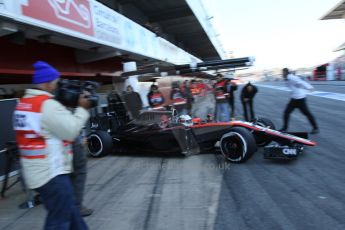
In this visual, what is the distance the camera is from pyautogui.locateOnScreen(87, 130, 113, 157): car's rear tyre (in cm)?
632

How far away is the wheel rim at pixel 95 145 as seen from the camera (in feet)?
20.9

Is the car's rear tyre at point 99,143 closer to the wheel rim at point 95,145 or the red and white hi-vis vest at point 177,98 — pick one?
the wheel rim at point 95,145

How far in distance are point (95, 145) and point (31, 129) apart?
427 cm

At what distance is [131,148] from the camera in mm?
6312

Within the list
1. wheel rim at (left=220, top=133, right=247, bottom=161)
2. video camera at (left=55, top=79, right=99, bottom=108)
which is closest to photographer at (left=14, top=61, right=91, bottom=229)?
video camera at (left=55, top=79, right=99, bottom=108)

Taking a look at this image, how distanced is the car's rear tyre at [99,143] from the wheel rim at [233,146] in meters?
2.29

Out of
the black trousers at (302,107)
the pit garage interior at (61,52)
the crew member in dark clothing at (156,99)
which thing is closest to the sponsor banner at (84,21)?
the pit garage interior at (61,52)

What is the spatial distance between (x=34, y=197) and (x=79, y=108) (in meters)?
2.33

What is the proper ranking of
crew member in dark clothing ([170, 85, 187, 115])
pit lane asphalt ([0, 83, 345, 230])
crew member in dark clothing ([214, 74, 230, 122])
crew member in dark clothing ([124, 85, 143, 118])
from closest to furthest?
pit lane asphalt ([0, 83, 345, 230]) → crew member in dark clothing ([124, 85, 143, 118]) → crew member in dark clothing ([170, 85, 187, 115]) → crew member in dark clothing ([214, 74, 230, 122])

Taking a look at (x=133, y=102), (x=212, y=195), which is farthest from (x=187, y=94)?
(x=212, y=195)

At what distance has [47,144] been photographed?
2287 mm

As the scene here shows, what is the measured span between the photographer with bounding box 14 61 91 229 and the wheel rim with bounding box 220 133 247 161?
322 centimetres

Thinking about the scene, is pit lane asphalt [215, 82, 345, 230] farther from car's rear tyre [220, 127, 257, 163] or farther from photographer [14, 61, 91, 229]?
photographer [14, 61, 91, 229]

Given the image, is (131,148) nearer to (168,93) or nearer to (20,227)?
(168,93)
